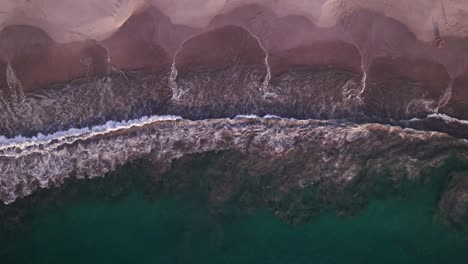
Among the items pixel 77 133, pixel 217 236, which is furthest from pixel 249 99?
pixel 77 133

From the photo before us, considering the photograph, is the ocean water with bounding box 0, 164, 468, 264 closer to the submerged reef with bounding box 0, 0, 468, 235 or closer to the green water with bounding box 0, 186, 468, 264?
the green water with bounding box 0, 186, 468, 264

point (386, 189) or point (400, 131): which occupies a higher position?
point (400, 131)

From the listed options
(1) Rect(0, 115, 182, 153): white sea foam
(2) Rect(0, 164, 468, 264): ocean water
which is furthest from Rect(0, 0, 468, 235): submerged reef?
(2) Rect(0, 164, 468, 264): ocean water

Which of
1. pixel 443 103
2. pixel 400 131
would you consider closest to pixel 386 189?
pixel 400 131

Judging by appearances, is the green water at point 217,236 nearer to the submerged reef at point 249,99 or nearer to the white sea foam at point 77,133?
the submerged reef at point 249,99

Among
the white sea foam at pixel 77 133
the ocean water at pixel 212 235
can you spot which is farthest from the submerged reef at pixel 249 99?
the ocean water at pixel 212 235

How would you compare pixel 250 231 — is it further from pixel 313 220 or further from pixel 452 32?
pixel 452 32

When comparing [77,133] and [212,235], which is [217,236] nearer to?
[212,235]
